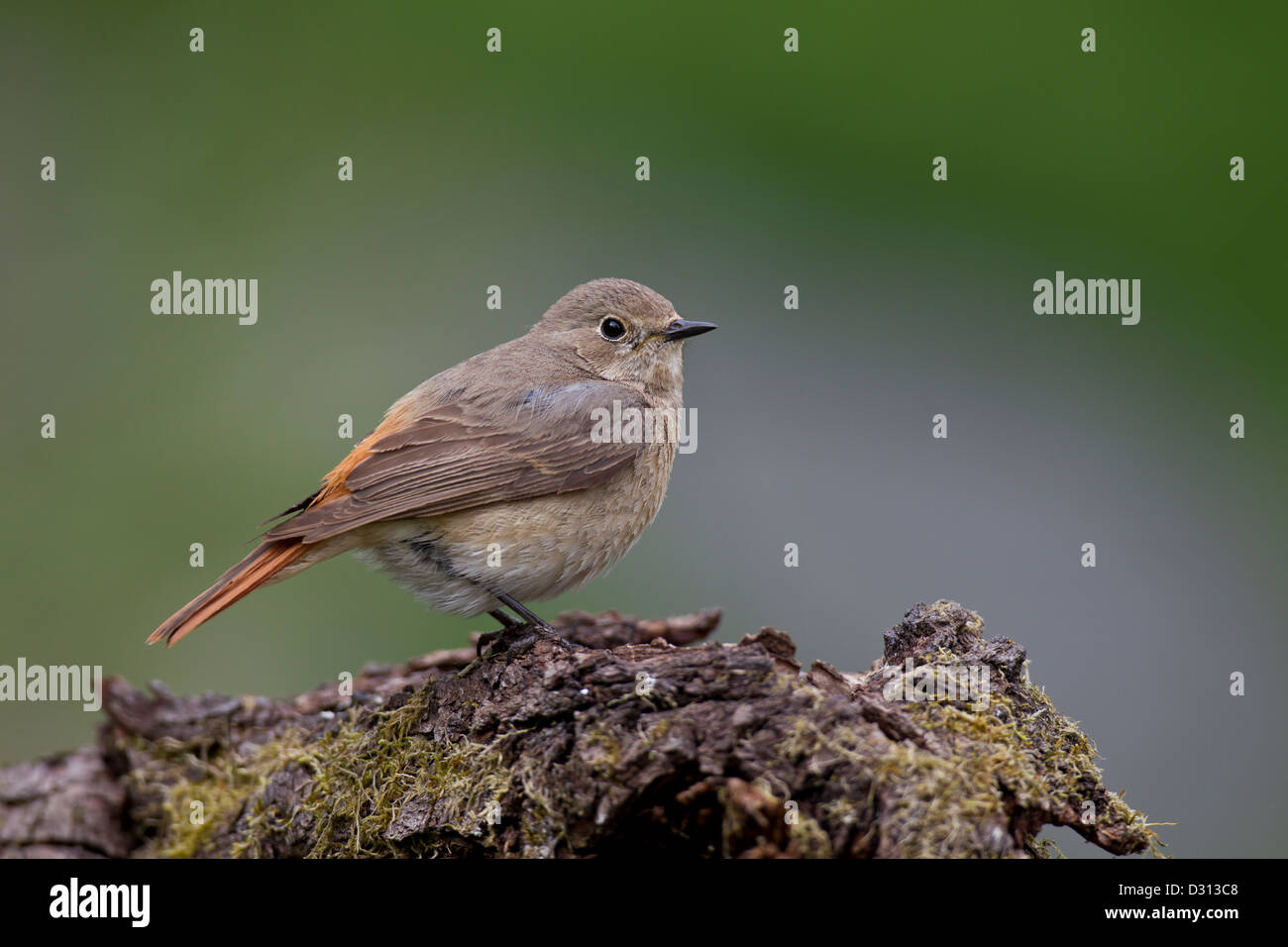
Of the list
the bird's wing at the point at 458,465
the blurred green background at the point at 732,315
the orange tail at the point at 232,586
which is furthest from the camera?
the blurred green background at the point at 732,315

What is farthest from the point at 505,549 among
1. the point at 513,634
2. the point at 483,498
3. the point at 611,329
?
the point at 611,329

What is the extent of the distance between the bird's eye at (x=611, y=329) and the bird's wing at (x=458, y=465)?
65cm

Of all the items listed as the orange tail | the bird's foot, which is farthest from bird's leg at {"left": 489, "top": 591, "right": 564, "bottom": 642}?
the orange tail

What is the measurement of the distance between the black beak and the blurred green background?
2066mm

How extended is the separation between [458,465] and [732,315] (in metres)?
4.05

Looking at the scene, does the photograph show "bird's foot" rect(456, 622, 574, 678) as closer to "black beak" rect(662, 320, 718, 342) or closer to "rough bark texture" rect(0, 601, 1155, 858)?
"rough bark texture" rect(0, 601, 1155, 858)

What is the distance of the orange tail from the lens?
4.47 metres

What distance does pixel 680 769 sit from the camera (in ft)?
10.9

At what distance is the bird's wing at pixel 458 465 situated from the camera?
466 centimetres

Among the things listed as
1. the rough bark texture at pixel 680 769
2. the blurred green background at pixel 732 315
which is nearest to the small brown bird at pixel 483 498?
the rough bark texture at pixel 680 769

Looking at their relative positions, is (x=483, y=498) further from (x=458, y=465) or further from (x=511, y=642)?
(x=511, y=642)

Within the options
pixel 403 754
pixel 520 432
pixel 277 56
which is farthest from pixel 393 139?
pixel 403 754

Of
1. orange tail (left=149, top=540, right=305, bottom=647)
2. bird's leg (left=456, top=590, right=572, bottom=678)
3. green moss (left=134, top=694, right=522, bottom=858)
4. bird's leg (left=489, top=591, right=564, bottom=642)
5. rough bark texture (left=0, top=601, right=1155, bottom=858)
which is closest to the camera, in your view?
rough bark texture (left=0, top=601, right=1155, bottom=858)

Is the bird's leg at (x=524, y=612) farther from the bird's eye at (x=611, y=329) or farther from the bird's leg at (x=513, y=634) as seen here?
the bird's eye at (x=611, y=329)
